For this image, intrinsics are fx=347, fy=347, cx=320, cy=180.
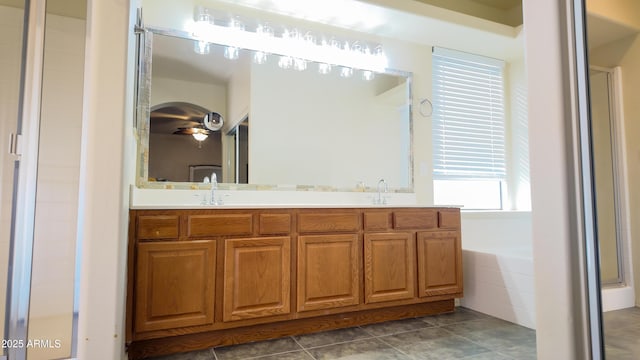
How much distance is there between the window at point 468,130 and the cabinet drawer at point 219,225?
6.85ft

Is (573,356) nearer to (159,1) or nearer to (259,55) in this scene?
(259,55)

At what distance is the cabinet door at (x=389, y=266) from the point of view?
93.2 inches

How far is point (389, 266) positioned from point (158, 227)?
59.5 inches

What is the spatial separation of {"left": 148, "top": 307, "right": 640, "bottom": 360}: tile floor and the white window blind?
1571mm

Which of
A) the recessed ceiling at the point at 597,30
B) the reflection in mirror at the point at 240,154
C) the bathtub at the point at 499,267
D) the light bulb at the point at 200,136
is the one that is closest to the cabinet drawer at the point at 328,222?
the reflection in mirror at the point at 240,154

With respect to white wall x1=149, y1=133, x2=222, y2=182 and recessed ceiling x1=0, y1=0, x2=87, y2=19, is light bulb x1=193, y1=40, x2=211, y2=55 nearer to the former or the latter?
white wall x1=149, y1=133, x2=222, y2=182

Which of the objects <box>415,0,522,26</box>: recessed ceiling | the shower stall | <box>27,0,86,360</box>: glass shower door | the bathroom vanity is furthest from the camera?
<box>415,0,522,26</box>: recessed ceiling

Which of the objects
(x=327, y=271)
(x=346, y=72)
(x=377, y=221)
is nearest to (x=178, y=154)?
(x=327, y=271)

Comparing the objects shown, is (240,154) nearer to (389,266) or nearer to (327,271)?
(327,271)

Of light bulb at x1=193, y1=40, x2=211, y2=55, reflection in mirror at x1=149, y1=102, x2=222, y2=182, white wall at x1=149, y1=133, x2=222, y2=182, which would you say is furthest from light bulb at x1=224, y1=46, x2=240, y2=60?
white wall at x1=149, y1=133, x2=222, y2=182

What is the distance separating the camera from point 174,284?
6.23ft

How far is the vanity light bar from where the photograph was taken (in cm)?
261

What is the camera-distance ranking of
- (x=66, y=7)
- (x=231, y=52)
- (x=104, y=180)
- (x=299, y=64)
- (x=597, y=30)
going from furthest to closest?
(x=299, y=64) < (x=231, y=52) < (x=66, y=7) < (x=104, y=180) < (x=597, y=30)

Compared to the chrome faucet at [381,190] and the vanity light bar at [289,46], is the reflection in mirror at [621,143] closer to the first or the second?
the chrome faucet at [381,190]
